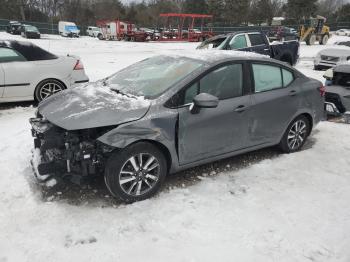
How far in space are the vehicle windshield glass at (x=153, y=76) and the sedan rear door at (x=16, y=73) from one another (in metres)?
3.13

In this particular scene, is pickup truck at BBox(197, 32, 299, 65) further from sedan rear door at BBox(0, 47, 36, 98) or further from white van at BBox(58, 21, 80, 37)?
white van at BBox(58, 21, 80, 37)

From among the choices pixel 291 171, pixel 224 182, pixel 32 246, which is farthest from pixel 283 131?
pixel 32 246

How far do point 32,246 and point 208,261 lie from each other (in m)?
1.57

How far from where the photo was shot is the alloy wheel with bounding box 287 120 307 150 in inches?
218

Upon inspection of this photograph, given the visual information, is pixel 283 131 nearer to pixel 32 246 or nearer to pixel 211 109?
pixel 211 109

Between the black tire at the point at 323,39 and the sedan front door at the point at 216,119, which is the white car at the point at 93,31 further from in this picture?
the sedan front door at the point at 216,119

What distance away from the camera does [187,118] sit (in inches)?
165

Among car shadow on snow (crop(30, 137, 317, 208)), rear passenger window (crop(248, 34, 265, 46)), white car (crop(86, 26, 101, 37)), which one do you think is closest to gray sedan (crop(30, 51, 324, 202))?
car shadow on snow (crop(30, 137, 317, 208))

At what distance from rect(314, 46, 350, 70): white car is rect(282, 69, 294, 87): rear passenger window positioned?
32.3 feet

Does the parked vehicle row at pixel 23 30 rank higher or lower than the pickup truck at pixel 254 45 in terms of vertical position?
lower

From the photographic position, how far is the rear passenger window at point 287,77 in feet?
17.6

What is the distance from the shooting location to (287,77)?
5.43 metres

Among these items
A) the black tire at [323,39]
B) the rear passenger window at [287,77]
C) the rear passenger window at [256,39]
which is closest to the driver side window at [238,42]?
the rear passenger window at [256,39]

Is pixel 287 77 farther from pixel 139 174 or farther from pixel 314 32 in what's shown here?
pixel 314 32
